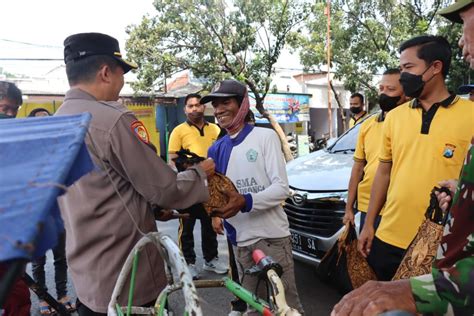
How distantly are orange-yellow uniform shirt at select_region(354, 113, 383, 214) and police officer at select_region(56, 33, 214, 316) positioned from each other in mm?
1662

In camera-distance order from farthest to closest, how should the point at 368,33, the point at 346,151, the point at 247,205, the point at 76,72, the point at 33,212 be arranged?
the point at 368,33 < the point at 346,151 < the point at 247,205 < the point at 76,72 < the point at 33,212

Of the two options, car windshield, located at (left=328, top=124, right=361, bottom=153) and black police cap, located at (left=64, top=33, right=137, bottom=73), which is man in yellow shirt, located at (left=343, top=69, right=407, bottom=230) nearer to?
car windshield, located at (left=328, top=124, right=361, bottom=153)

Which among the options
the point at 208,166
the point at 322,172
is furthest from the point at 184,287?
the point at 322,172

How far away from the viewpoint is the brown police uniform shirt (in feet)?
5.16

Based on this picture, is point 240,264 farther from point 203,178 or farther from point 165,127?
point 165,127

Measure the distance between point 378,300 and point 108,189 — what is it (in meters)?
1.14

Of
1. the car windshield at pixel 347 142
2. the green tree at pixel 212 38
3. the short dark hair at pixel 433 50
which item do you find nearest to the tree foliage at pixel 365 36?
the green tree at pixel 212 38

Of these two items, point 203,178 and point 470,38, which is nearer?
point 470,38

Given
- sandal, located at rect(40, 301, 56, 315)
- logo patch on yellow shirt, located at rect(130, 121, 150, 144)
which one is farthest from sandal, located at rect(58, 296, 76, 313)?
logo patch on yellow shirt, located at rect(130, 121, 150, 144)

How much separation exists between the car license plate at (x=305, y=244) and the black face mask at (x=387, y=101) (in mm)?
1365

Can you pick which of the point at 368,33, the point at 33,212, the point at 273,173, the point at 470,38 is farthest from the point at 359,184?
the point at 368,33

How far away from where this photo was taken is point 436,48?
2184mm

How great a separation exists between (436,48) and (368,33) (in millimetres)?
13357

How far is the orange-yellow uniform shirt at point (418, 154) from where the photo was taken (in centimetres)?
198
